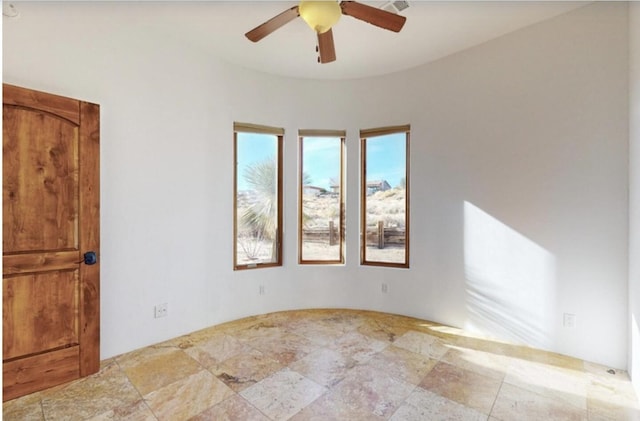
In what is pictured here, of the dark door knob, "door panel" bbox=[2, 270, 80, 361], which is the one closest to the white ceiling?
the dark door knob

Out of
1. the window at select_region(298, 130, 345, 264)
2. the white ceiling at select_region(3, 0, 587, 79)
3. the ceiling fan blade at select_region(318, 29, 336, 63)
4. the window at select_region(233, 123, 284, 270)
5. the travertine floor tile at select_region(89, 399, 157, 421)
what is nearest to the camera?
the travertine floor tile at select_region(89, 399, 157, 421)

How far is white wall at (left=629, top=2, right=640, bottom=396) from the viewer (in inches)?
92.2

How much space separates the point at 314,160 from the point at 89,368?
9.52ft

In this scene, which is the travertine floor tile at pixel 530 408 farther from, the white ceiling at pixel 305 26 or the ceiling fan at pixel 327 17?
the white ceiling at pixel 305 26

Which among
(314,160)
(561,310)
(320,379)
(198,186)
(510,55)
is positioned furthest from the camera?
(314,160)

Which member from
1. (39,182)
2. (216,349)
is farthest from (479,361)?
(39,182)

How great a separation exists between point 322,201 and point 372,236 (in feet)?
2.42

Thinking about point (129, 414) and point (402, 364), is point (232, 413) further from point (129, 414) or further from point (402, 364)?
point (402, 364)

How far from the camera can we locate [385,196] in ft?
12.7

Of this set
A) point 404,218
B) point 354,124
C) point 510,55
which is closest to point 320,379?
point 404,218

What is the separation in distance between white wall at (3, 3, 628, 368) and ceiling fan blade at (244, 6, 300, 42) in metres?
1.08

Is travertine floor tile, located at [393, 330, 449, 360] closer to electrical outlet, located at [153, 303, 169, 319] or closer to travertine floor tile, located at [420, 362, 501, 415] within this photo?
travertine floor tile, located at [420, 362, 501, 415]

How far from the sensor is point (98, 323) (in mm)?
2561

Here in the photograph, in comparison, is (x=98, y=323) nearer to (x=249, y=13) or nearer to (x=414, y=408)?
(x=414, y=408)
